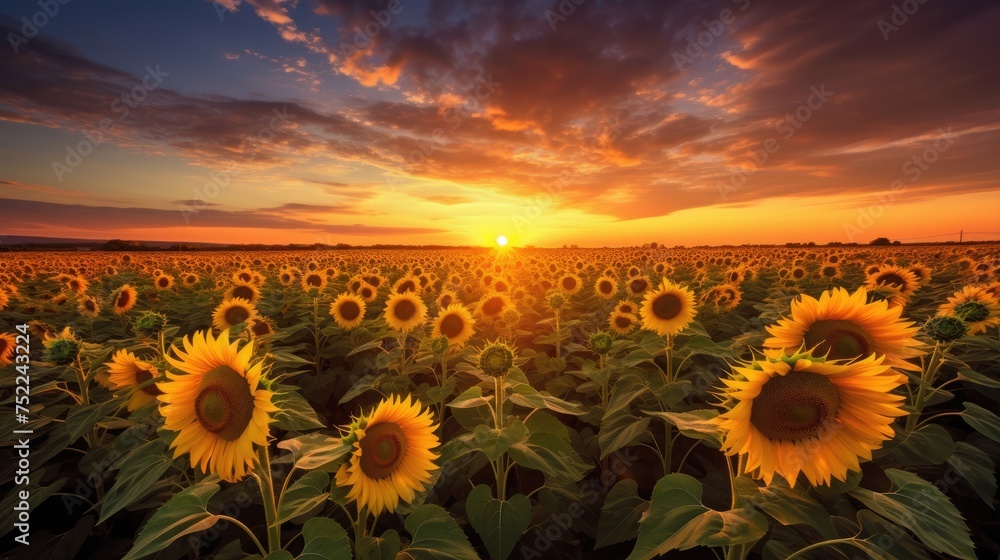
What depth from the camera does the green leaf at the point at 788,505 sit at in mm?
1702

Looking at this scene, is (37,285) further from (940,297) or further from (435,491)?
(940,297)

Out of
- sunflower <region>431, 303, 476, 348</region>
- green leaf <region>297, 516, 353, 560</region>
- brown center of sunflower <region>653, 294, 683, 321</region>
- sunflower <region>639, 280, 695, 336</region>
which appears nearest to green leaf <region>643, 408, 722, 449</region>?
green leaf <region>297, 516, 353, 560</region>

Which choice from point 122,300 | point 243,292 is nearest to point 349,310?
point 243,292

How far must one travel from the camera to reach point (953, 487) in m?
3.69

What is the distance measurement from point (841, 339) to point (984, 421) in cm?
172

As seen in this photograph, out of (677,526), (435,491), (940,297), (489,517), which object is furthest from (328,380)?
(940,297)

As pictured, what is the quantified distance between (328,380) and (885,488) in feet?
20.1

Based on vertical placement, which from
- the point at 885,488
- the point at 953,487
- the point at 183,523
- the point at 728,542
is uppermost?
the point at 728,542

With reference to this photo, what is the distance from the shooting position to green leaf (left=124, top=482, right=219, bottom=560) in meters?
1.76

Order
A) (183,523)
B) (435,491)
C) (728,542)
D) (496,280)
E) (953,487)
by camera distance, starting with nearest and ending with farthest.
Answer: (728,542)
(183,523)
(953,487)
(435,491)
(496,280)

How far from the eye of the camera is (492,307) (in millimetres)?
8023

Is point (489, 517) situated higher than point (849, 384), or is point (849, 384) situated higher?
point (849, 384)

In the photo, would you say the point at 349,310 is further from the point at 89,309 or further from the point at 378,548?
the point at 378,548

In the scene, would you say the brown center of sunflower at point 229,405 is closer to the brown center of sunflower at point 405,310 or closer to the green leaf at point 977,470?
the green leaf at point 977,470
